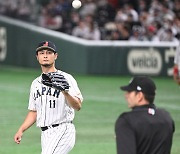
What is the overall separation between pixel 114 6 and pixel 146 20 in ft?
9.69

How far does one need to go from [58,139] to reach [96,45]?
17.8m

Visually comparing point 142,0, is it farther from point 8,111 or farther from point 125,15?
point 8,111

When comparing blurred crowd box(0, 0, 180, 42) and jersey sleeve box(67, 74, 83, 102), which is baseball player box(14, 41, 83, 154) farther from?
blurred crowd box(0, 0, 180, 42)

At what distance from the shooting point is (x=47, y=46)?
8031 mm

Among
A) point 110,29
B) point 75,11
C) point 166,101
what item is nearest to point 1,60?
point 75,11

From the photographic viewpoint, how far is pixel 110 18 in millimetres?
28297

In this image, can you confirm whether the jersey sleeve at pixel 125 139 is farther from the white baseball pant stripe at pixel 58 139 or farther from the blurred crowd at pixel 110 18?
the blurred crowd at pixel 110 18

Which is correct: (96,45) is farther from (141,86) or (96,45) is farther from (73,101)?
(141,86)

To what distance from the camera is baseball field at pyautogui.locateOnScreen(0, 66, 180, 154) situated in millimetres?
12438

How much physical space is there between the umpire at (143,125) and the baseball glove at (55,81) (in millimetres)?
1427

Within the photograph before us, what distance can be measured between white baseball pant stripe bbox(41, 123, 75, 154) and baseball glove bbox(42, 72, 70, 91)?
748mm

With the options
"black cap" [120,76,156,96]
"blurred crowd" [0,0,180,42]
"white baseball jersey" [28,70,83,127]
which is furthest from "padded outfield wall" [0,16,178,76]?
"black cap" [120,76,156,96]

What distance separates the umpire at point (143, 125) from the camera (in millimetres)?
5625

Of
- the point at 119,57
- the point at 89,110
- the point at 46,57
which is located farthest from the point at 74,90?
the point at 119,57
